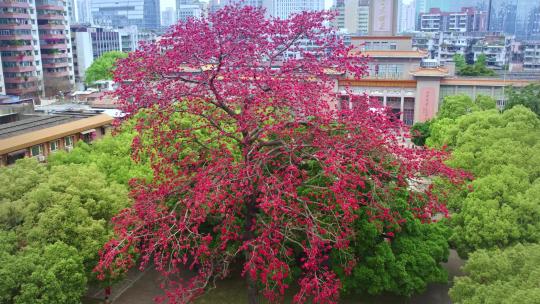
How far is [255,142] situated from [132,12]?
103 metres

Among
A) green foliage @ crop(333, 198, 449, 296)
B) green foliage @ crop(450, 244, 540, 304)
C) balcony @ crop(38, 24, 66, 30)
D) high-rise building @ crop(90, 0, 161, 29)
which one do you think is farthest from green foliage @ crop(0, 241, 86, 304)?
high-rise building @ crop(90, 0, 161, 29)

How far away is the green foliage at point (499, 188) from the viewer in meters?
10.4

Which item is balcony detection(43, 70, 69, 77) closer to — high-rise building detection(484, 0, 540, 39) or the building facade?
the building facade

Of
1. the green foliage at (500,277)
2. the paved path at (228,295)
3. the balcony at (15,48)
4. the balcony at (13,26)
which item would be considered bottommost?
the paved path at (228,295)

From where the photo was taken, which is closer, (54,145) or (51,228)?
(51,228)

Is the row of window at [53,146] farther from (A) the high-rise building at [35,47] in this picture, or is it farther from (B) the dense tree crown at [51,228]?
(A) the high-rise building at [35,47]

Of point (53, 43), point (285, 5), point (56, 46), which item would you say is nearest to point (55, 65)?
point (56, 46)

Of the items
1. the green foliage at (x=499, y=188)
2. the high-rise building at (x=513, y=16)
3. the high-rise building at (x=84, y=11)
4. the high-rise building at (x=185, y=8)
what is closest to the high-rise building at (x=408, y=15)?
the high-rise building at (x=513, y=16)

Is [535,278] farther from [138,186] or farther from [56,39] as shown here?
[56,39]

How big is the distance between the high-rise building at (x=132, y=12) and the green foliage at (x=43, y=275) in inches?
3873

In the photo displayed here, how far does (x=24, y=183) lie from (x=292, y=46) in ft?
21.3

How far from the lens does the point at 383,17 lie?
31641mm

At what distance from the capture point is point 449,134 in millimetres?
18484

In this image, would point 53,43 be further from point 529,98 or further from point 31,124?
point 529,98
